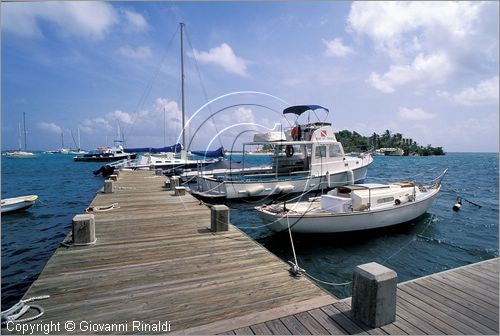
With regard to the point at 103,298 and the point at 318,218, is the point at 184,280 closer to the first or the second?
the point at 103,298

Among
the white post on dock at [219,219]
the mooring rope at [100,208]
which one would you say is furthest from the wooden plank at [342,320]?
the mooring rope at [100,208]

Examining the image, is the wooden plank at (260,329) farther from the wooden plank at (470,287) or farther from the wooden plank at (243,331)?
the wooden plank at (470,287)

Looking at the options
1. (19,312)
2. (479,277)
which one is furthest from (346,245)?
(19,312)

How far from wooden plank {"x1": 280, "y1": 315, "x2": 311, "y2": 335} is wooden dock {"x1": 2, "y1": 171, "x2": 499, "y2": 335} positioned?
1 centimetres

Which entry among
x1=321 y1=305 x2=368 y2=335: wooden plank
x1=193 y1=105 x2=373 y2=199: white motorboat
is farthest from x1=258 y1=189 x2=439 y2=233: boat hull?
x1=193 y1=105 x2=373 y2=199: white motorboat

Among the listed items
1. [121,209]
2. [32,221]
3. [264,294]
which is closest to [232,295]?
[264,294]

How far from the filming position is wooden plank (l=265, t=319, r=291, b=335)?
3.34 m

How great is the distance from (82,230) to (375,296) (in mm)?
6318

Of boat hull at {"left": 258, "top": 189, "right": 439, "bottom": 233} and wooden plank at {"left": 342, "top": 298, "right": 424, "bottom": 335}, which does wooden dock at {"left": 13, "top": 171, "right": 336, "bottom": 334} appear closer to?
wooden plank at {"left": 342, "top": 298, "right": 424, "bottom": 335}

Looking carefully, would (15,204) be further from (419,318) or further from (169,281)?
(419,318)

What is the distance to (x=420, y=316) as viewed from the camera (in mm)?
3725

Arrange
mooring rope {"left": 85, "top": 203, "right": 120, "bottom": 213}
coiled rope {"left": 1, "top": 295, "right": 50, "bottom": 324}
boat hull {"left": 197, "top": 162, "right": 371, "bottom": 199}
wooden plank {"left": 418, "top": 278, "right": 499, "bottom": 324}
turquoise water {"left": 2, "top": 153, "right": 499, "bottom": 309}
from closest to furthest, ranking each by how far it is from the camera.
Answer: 1. coiled rope {"left": 1, "top": 295, "right": 50, "bottom": 324}
2. wooden plank {"left": 418, "top": 278, "right": 499, "bottom": 324}
3. turquoise water {"left": 2, "top": 153, "right": 499, "bottom": 309}
4. mooring rope {"left": 85, "top": 203, "right": 120, "bottom": 213}
5. boat hull {"left": 197, "top": 162, "right": 371, "bottom": 199}

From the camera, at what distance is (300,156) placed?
67.8 feet

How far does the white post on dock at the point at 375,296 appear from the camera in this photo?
3365mm
